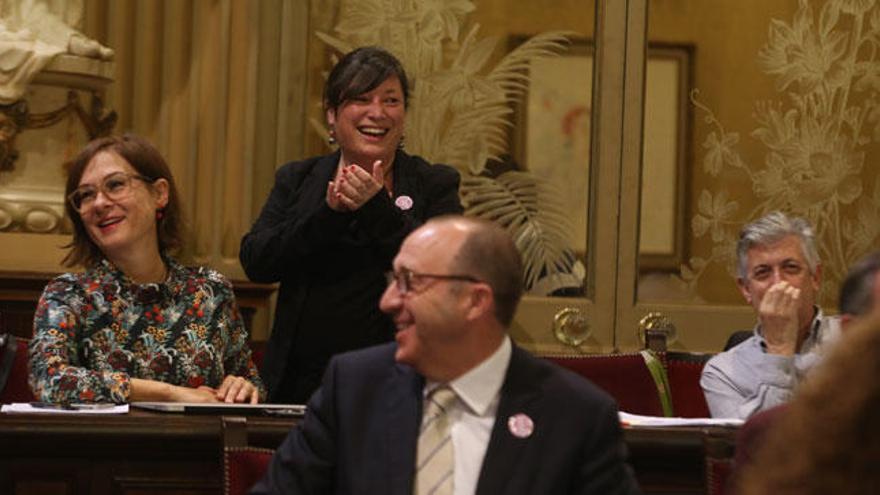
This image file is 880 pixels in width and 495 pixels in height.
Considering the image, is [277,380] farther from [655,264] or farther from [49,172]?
[655,264]

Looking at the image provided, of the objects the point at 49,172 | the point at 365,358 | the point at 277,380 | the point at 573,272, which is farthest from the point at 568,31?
the point at 365,358

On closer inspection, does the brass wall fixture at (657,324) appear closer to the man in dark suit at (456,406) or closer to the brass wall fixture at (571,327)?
the brass wall fixture at (571,327)

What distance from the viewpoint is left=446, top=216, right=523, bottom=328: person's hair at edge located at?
2.77m

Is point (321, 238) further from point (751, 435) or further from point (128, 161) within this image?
point (751, 435)

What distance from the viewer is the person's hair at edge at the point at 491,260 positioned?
2770 millimetres

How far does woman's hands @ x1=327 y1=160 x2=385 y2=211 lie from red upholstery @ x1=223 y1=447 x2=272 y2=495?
0.89 metres

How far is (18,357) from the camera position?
363 cm

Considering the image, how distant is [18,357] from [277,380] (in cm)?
57

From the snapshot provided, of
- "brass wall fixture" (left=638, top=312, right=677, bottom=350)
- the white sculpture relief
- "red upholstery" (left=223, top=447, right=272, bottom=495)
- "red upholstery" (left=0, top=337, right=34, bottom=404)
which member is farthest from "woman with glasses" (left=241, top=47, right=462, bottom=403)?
"brass wall fixture" (left=638, top=312, right=677, bottom=350)

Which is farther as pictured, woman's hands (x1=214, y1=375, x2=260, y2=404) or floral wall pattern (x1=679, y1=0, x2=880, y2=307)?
floral wall pattern (x1=679, y1=0, x2=880, y2=307)

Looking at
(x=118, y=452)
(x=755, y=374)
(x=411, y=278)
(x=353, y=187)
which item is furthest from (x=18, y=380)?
(x=755, y=374)

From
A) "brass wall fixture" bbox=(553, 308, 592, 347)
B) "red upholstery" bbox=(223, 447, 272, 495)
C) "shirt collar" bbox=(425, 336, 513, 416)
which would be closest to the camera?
"shirt collar" bbox=(425, 336, 513, 416)

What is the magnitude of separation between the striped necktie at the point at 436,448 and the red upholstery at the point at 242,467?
328mm

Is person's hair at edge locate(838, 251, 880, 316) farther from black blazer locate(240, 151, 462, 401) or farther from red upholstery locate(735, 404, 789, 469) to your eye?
black blazer locate(240, 151, 462, 401)
